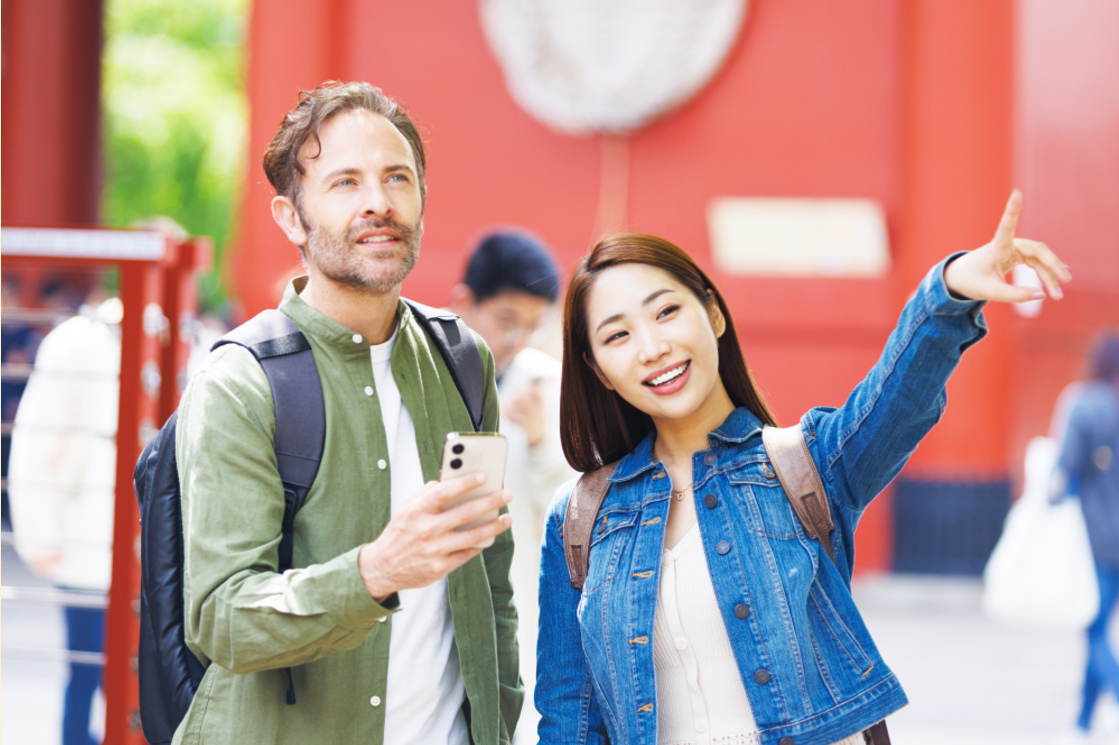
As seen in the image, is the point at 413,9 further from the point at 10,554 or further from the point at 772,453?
the point at 772,453

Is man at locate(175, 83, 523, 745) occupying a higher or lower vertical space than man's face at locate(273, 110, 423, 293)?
lower

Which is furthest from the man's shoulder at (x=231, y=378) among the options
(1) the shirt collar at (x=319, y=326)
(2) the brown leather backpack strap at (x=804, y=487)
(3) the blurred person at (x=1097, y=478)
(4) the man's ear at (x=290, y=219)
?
(3) the blurred person at (x=1097, y=478)

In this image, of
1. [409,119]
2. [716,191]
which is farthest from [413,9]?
[409,119]

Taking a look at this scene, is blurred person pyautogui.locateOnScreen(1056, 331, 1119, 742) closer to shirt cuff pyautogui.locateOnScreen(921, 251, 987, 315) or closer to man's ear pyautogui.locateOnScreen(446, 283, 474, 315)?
man's ear pyautogui.locateOnScreen(446, 283, 474, 315)

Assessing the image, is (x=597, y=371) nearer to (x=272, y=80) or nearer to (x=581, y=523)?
(x=581, y=523)

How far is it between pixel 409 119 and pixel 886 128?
6792 mm

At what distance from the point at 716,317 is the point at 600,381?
25 centimetres

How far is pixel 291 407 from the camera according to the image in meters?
1.71

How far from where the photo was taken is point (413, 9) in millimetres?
8320

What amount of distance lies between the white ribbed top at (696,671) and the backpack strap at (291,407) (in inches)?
24.7

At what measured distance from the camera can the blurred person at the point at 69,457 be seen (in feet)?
11.0

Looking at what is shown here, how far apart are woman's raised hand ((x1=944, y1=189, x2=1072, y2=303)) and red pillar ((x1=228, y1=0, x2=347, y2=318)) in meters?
6.85

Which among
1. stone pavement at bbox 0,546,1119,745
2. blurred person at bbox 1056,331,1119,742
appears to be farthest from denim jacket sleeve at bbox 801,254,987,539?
blurred person at bbox 1056,331,1119,742

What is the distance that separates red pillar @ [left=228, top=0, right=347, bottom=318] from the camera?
8.02 metres
